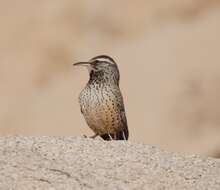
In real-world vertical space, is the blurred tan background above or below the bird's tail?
above

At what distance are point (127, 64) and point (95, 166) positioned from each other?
12.0 meters

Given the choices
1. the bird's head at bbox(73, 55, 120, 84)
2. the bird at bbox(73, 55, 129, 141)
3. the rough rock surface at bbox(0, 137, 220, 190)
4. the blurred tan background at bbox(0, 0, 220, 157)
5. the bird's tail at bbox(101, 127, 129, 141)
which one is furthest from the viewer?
the blurred tan background at bbox(0, 0, 220, 157)

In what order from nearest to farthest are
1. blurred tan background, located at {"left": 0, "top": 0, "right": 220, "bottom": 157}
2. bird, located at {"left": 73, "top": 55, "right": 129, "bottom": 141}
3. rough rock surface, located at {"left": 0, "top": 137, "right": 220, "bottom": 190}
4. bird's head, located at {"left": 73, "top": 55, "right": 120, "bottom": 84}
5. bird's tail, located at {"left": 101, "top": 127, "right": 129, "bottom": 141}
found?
rough rock surface, located at {"left": 0, "top": 137, "right": 220, "bottom": 190}, bird, located at {"left": 73, "top": 55, "right": 129, "bottom": 141}, bird's tail, located at {"left": 101, "top": 127, "right": 129, "bottom": 141}, bird's head, located at {"left": 73, "top": 55, "right": 120, "bottom": 84}, blurred tan background, located at {"left": 0, "top": 0, "right": 220, "bottom": 157}

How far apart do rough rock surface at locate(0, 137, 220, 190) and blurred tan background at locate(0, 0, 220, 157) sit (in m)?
8.26

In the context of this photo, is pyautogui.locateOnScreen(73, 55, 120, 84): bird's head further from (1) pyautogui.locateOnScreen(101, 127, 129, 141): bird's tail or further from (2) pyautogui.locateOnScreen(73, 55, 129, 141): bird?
(1) pyautogui.locateOnScreen(101, 127, 129, 141): bird's tail

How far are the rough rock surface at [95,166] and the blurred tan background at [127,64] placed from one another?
8265mm

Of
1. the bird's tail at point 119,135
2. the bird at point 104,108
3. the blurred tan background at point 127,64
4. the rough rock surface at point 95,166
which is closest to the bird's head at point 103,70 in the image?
the bird at point 104,108

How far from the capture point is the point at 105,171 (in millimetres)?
8320

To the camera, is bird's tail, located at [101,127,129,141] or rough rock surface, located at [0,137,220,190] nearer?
rough rock surface, located at [0,137,220,190]

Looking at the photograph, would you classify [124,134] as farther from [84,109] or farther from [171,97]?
[171,97]

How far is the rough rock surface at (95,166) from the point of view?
801cm

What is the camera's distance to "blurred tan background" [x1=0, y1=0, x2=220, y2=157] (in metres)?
18.4

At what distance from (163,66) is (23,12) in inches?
162

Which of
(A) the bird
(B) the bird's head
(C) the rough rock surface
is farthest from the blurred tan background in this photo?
(C) the rough rock surface
